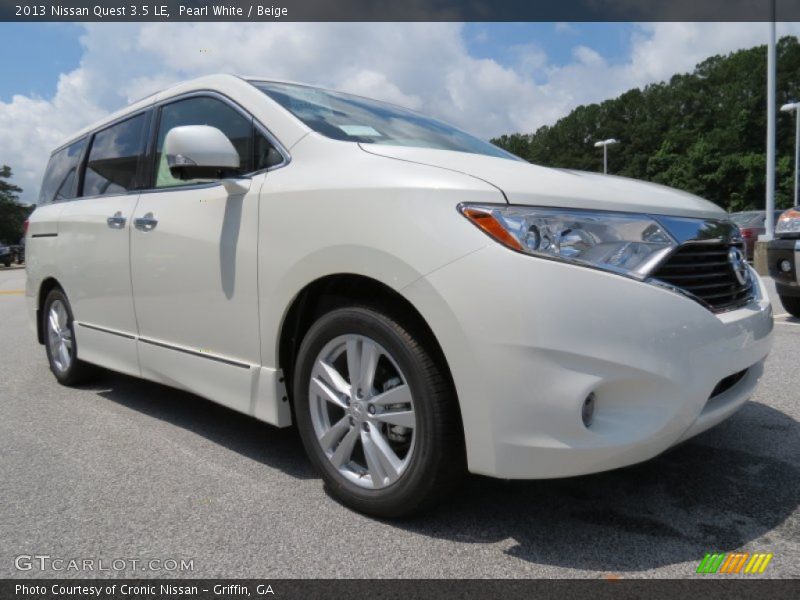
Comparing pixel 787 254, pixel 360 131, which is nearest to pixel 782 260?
pixel 787 254

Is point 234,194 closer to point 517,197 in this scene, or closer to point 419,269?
point 419,269

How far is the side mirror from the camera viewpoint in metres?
2.55

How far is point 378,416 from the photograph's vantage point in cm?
225

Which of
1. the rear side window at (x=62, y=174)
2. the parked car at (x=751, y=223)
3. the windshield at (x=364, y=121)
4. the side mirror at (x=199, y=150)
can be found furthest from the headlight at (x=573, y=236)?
the parked car at (x=751, y=223)

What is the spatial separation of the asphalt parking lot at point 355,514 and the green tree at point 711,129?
5001 centimetres

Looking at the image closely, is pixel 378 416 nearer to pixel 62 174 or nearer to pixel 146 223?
pixel 146 223

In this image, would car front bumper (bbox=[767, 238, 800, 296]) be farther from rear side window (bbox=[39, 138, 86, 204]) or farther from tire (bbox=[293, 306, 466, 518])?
rear side window (bbox=[39, 138, 86, 204])

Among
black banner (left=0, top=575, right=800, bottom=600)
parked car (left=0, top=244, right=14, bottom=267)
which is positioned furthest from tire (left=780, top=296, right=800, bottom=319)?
parked car (left=0, top=244, right=14, bottom=267)

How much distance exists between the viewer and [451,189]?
6.56 ft

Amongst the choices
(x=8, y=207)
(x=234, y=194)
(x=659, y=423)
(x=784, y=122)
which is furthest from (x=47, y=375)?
(x=8, y=207)

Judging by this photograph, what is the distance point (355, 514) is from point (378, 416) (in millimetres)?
401

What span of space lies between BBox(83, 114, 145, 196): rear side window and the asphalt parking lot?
142cm

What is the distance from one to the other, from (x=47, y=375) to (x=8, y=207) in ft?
252

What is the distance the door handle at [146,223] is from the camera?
312 centimetres
